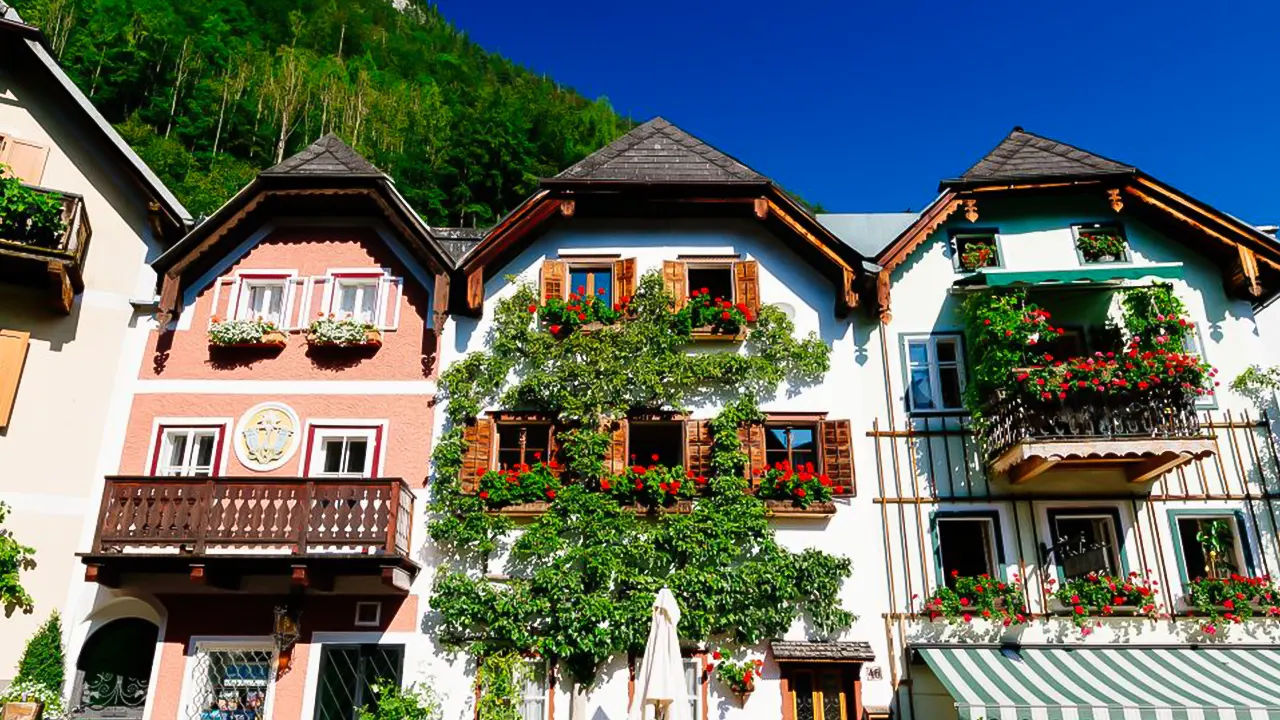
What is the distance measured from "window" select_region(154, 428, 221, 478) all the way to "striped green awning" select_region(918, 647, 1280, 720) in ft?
37.5

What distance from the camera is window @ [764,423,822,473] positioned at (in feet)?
46.9

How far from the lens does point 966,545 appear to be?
13898 millimetres

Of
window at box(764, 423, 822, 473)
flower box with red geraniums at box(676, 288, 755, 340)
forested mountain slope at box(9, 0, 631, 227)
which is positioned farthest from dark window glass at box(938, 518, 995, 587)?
forested mountain slope at box(9, 0, 631, 227)

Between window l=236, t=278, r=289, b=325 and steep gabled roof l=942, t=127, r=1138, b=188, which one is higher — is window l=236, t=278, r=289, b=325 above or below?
below

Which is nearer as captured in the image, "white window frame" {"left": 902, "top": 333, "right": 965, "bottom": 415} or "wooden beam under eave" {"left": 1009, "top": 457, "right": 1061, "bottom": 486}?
"wooden beam under eave" {"left": 1009, "top": 457, "right": 1061, "bottom": 486}

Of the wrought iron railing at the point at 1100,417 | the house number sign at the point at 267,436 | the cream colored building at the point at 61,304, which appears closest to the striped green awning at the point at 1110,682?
the wrought iron railing at the point at 1100,417

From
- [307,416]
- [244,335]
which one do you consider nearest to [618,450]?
[307,416]

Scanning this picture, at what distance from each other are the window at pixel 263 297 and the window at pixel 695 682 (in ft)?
29.6

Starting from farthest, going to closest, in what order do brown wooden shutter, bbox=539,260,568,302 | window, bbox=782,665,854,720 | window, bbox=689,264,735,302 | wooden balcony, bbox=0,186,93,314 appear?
window, bbox=689,264,735,302 → brown wooden shutter, bbox=539,260,568,302 → wooden balcony, bbox=0,186,93,314 → window, bbox=782,665,854,720

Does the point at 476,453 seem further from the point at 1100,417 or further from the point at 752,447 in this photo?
the point at 1100,417

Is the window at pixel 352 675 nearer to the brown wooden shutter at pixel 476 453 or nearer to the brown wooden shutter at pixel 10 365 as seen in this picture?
the brown wooden shutter at pixel 476 453

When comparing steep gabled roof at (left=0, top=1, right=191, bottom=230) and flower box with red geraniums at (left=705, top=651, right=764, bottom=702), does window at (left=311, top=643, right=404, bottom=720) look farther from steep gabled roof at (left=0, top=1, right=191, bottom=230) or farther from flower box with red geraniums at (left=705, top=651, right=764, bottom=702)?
steep gabled roof at (left=0, top=1, right=191, bottom=230)

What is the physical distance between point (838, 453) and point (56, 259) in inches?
499

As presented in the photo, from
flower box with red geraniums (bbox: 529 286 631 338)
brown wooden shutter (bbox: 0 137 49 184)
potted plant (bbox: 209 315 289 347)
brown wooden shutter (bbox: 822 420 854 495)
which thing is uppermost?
brown wooden shutter (bbox: 0 137 49 184)
